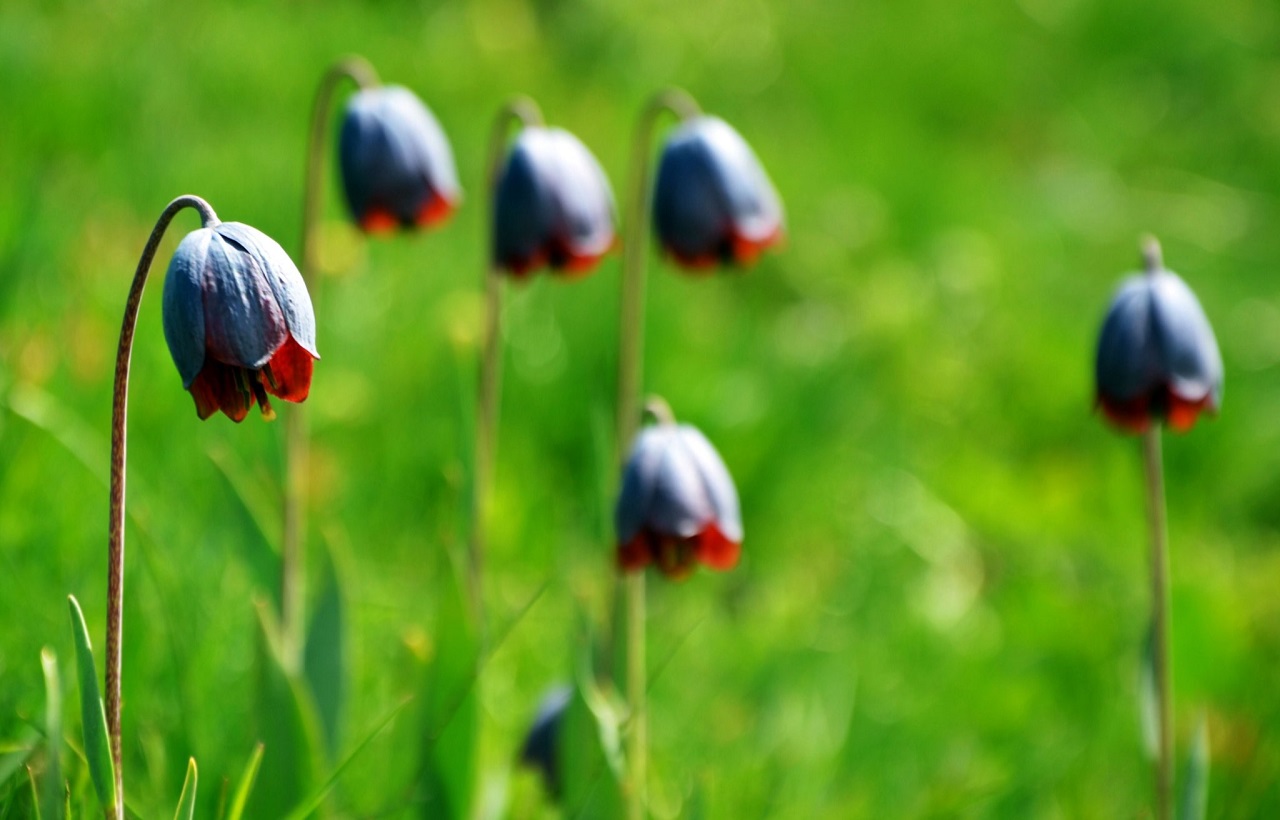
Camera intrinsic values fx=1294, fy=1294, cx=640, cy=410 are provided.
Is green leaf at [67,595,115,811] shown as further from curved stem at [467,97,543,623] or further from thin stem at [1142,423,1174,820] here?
thin stem at [1142,423,1174,820]

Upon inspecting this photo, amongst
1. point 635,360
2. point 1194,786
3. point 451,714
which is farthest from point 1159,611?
point 451,714

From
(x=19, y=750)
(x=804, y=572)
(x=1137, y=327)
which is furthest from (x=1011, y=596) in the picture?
(x=19, y=750)

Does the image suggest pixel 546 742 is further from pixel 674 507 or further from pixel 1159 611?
pixel 1159 611

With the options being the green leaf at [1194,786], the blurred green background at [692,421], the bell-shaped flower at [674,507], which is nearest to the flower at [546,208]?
the blurred green background at [692,421]

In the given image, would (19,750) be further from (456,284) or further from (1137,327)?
(456,284)

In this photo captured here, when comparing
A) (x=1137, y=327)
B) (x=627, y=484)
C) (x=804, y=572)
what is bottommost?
(x=804, y=572)

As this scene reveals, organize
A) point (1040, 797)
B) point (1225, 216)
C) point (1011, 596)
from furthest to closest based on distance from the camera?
point (1225, 216)
point (1011, 596)
point (1040, 797)
